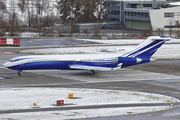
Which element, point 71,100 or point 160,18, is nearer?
point 71,100

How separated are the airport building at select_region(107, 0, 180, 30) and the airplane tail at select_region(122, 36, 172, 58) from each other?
75457 mm

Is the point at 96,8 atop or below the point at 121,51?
atop

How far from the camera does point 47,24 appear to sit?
462ft

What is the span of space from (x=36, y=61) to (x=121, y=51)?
1110 centimetres

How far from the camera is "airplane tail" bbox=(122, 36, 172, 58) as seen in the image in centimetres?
5153

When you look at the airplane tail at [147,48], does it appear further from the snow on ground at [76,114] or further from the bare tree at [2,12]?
the bare tree at [2,12]

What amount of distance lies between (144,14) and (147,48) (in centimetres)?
8477

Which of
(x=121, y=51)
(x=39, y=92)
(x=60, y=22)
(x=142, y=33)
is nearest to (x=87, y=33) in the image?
(x=142, y=33)

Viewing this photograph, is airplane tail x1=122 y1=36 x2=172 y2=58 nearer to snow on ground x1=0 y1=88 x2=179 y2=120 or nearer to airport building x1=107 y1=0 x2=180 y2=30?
snow on ground x1=0 y1=88 x2=179 y2=120

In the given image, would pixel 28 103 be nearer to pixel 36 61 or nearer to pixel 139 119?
pixel 139 119

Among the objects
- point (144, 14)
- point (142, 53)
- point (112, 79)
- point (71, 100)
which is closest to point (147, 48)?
point (142, 53)

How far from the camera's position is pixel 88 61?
167 ft

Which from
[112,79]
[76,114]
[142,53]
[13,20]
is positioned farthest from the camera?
[13,20]

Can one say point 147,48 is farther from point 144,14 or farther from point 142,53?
point 144,14
